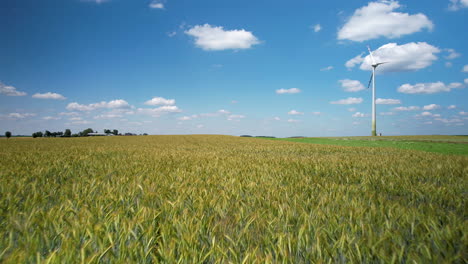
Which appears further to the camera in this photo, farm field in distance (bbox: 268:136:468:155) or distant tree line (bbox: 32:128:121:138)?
distant tree line (bbox: 32:128:121:138)

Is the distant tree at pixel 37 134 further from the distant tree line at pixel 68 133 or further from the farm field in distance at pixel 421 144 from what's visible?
the farm field in distance at pixel 421 144

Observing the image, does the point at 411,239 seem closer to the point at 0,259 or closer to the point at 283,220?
the point at 283,220

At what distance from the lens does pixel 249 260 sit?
1.37 meters

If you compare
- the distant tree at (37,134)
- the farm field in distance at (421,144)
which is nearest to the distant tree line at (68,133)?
the distant tree at (37,134)

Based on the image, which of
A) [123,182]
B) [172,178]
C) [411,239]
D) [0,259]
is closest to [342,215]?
[411,239]

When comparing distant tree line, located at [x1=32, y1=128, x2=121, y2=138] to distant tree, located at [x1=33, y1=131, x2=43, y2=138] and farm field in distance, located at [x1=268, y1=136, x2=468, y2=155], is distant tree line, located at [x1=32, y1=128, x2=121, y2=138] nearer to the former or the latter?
distant tree, located at [x1=33, y1=131, x2=43, y2=138]

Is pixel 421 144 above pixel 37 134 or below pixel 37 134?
below

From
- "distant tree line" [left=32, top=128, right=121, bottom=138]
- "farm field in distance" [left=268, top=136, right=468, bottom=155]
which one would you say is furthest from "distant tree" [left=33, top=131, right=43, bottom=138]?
"farm field in distance" [left=268, top=136, right=468, bottom=155]

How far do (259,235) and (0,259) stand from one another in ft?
5.31

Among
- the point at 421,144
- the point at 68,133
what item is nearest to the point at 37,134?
the point at 68,133

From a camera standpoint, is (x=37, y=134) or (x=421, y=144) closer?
(x=421, y=144)

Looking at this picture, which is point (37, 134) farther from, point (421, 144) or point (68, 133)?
point (421, 144)

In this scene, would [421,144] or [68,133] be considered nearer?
[421,144]

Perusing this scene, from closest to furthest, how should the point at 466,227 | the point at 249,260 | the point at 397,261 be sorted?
the point at 249,260 → the point at 397,261 → the point at 466,227
